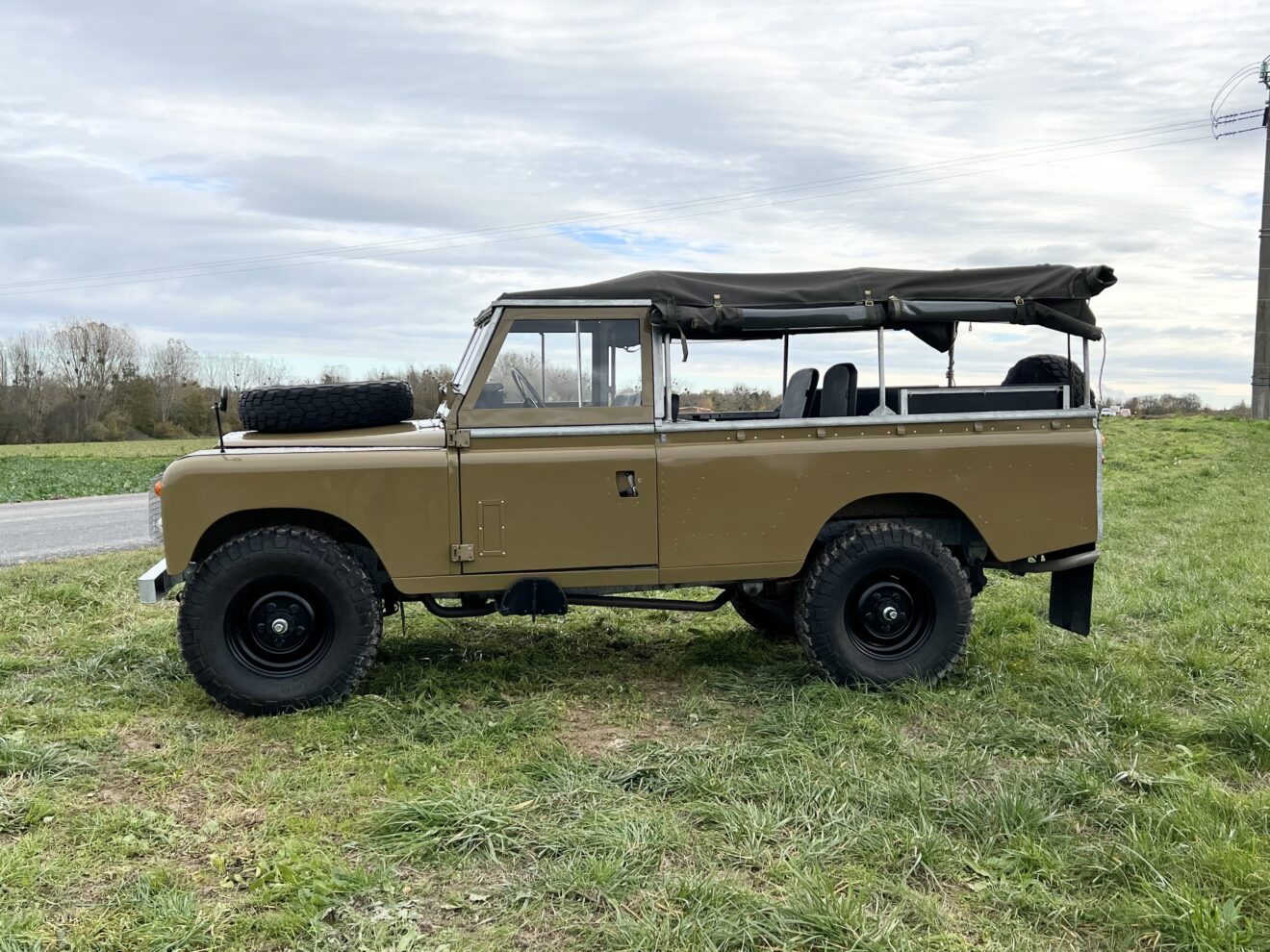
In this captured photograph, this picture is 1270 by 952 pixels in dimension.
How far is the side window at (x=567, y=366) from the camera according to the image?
535 cm

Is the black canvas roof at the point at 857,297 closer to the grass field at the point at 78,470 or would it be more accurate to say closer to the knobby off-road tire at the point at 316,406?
the knobby off-road tire at the point at 316,406

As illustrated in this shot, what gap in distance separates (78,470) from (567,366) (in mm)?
23508

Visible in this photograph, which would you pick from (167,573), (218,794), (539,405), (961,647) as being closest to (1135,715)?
(961,647)

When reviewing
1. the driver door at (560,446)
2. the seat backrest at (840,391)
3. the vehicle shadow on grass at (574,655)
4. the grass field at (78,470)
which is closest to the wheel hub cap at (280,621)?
the vehicle shadow on grass at (574,655)

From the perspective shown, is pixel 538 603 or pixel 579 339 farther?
pixel 579 339

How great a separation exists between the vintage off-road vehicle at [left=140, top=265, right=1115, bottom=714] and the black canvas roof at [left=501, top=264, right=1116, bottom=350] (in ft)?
0.04

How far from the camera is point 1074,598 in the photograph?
238 inches

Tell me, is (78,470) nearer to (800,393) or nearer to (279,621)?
(279,621)

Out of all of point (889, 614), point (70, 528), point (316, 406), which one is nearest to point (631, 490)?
point (889, 614)

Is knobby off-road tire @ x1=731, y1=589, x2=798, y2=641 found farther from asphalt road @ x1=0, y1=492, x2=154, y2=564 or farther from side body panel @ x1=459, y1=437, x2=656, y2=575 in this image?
asphalt road @ x1=0, y1=492, x2=154, y2=564

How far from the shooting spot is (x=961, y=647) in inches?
219

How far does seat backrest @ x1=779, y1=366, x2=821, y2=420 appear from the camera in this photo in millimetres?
6238

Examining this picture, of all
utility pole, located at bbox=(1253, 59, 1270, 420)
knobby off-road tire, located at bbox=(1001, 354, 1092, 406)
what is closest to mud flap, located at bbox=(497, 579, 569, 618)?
knobby off-road tire, located at bbox=(1001, 354, 1092, 406)

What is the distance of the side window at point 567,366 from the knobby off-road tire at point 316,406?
0.67 m
